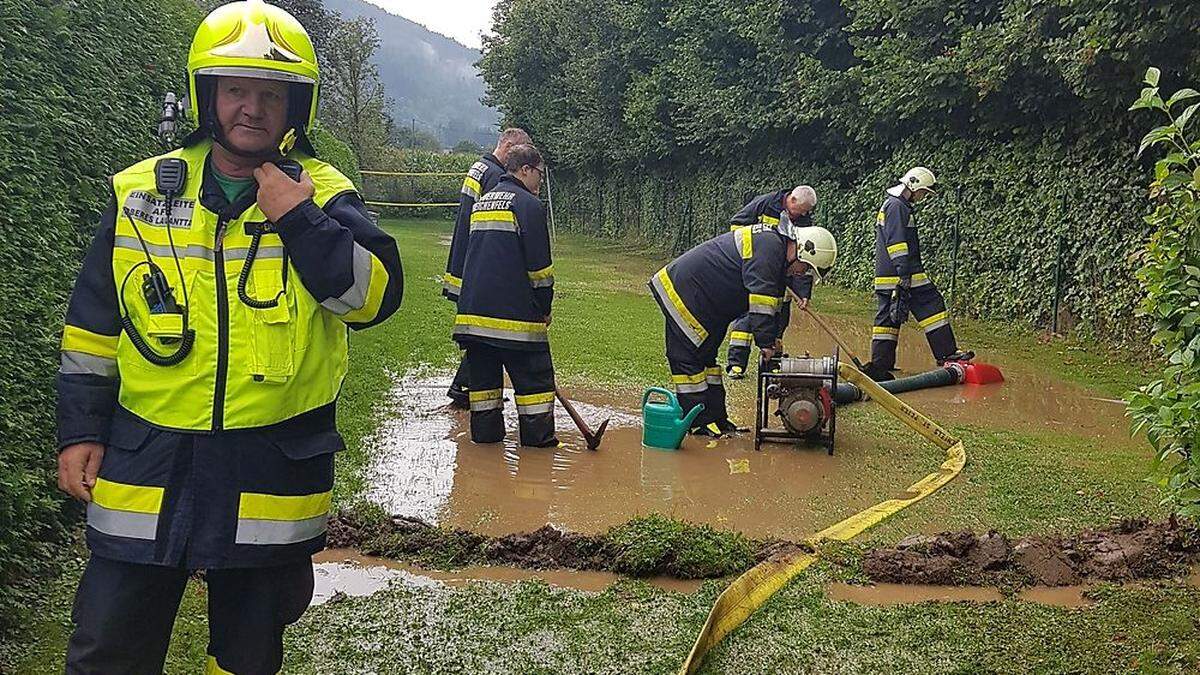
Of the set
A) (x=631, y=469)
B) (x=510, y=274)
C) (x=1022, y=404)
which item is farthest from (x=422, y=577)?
(x=1022, y=404)

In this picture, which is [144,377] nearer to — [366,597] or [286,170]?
[286,170]

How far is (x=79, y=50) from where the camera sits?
5527mm

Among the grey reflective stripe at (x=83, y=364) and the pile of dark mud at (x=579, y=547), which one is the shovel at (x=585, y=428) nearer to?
the pile of dark mud at (x=579, y=547)

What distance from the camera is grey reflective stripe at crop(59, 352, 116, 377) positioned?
9.29ft

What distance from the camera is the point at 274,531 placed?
2.84m

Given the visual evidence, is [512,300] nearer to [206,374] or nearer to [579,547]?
[579,547]

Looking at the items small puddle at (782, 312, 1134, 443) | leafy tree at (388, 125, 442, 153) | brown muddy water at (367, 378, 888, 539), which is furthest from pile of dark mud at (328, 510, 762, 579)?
leafy tree at (388, 125, 442, 153)

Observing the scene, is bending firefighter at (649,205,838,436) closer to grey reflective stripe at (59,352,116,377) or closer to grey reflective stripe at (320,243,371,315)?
grey reflective stripe at (320,243,371,315)

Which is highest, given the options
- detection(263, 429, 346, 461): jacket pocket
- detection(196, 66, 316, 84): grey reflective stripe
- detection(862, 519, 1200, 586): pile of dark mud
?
detection(196, 66, 316, 84): grey reflective stripe

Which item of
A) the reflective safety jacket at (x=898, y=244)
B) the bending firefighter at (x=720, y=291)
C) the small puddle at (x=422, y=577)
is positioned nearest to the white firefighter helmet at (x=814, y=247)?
the bending firefighter at (x=720, y=291)

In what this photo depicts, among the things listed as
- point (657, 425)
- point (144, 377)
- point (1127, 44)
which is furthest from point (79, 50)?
point (1127, 44)

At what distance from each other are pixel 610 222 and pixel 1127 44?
85.7 ft

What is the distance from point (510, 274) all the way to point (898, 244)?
5.06m

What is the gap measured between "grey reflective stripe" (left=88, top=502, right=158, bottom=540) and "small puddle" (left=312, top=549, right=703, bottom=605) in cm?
217
